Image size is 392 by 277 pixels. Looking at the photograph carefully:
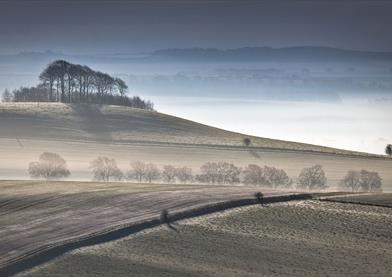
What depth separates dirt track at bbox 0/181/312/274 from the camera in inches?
1542

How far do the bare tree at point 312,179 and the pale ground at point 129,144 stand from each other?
1058 millimetres

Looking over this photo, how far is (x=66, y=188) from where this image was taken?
52.8 metres

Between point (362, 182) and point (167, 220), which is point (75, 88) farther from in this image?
point (167, 220)

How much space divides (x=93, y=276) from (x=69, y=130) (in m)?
64.7

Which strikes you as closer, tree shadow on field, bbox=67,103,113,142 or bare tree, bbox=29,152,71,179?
bare tree, bbox=29,152,71,179

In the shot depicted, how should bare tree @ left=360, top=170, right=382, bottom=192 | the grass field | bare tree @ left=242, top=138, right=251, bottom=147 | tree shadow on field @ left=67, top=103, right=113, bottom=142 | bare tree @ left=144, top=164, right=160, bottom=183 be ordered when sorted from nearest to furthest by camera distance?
the grass field
bare tree @ left=360, top=170, right=382, bottom=192
bare tree @ left=144, top=164, right=160, bottom=183
bare tree @ left=242, top=138, right=251, bottom=147
tree shadow on field @ left=67, top=103, right=113, bottom=142

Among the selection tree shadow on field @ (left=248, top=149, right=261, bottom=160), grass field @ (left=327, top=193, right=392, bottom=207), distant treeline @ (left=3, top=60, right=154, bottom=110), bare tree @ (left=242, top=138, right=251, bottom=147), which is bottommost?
grass field @ (left=327, top=193, right=392, bottom=207)

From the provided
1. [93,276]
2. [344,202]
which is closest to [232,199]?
[344,202]

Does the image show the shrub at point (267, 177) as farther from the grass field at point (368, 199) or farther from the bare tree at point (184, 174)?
the grass field at point (368, 199)

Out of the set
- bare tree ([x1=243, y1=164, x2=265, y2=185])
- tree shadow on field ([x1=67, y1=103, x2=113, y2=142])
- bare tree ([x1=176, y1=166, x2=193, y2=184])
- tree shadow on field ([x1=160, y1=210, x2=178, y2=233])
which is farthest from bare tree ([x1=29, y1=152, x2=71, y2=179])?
tree shadow on field ([x1=160, y1=210, x2=178, y2=233])

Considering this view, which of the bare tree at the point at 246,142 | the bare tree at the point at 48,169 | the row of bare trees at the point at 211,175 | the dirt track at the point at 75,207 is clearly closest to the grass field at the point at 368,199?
the dirt track at the point at 75,207

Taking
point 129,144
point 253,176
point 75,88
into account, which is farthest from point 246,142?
point 75,88

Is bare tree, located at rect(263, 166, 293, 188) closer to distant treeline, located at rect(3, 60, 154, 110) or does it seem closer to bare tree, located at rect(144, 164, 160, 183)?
bare tree, located at rect(144, 164, 160, 183)

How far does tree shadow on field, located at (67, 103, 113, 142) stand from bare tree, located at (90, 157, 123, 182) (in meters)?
20.5
